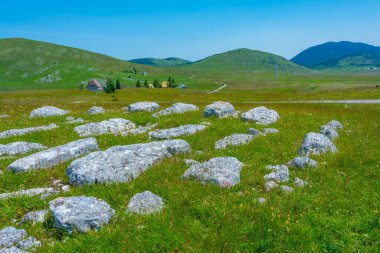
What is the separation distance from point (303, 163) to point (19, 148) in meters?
14.6

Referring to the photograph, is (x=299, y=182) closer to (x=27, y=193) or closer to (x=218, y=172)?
(x=218, y=172)

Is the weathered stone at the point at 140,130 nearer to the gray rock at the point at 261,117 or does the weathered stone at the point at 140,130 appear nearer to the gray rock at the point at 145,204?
the gray rock at the point at 261,117

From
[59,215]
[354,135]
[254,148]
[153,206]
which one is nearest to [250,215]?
[153,206]

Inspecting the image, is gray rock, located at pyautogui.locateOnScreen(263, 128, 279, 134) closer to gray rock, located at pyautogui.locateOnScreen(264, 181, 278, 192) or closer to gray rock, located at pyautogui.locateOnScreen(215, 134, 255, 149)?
gray rock, located at pyautogui.locateOnScreen(215, 134, 255, 149)

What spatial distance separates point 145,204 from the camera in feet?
29.9

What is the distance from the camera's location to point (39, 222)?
8.71m

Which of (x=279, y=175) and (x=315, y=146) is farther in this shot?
(x=315, y=146)

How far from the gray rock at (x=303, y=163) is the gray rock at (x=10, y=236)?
32.2 feet

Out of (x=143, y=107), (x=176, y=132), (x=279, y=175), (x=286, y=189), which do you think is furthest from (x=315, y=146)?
(x=143, y=107)

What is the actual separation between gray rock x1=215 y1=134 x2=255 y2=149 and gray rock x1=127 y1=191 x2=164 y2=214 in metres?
7.07

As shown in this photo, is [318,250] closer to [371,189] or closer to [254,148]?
[371,189]

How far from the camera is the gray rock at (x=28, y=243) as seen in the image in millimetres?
7695

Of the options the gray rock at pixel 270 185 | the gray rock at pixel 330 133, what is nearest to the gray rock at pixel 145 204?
the gray rock at pixel 270 185

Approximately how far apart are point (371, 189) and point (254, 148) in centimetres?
554
